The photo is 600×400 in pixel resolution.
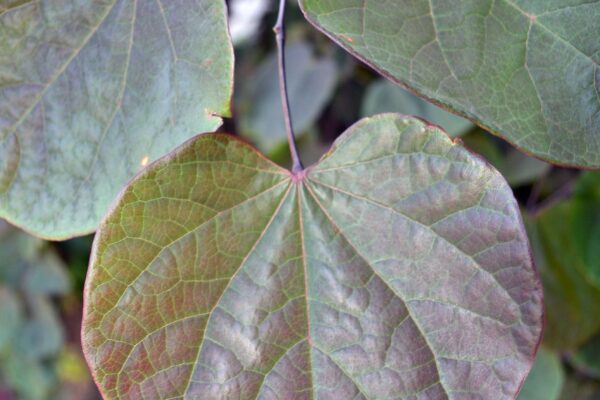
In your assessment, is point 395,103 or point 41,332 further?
point 41,332

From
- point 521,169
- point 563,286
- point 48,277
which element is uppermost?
point 521,169

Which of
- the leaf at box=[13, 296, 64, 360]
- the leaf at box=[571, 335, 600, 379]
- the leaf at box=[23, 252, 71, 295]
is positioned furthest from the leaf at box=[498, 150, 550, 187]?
the leaf at box=[13, 296, 64, 360]

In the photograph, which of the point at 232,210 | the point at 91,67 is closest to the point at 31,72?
the point at 91,67

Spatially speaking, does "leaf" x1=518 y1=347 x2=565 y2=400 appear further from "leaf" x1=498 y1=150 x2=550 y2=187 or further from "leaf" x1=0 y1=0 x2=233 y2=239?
"leaf" x1=0 y1=0 x2=233 y2=239

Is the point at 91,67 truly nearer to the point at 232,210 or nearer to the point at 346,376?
the point at 232,210

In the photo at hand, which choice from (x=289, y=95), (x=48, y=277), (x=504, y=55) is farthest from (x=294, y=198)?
(x=48, y=277)

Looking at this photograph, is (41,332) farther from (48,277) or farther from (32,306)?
(48,277)
